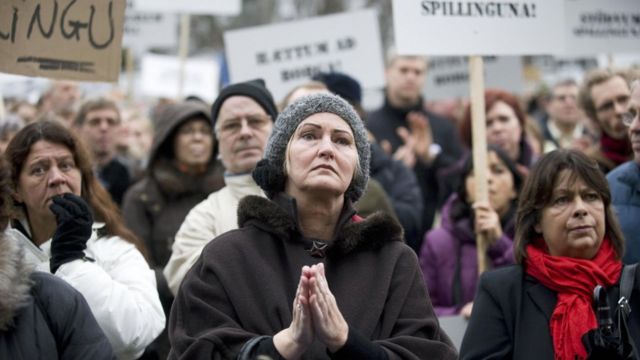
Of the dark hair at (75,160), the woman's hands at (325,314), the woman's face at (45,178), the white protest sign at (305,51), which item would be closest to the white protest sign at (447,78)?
the white protest sign at (305,51)

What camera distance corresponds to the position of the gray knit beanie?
4.46 metres

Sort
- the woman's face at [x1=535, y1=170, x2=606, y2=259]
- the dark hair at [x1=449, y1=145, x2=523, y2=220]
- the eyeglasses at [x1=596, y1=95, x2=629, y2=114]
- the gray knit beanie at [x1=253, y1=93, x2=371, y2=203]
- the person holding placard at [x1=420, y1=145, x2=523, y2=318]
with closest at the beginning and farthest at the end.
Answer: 1. the gray knit beanie at [x1=253, y1=93, x2=371, y2=203]
2. the woman's face at [x1=535, y1=170, x2=606, y2=259]
3. the person holding placard at [x1=420, y1=145, x2=523, y2=318]
4. the dark hair at [x1=449, y1=145, x2=523, y2=220]
5. the eyeglasses at [x1=596, y1=95, x2=629, y2=114]

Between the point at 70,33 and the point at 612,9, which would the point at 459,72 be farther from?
the point at 70,33

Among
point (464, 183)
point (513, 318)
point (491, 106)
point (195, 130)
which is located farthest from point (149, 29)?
point (513, 318)

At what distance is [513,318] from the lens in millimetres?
4820

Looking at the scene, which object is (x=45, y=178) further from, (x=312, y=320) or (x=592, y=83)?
(x=592, y=83)

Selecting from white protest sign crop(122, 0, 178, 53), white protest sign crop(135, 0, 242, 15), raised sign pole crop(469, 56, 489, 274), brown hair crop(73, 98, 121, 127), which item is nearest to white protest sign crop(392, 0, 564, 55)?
raised sign pole crop(469, 56, 489, 274)

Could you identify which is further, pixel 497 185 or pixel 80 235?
pixel 497 185

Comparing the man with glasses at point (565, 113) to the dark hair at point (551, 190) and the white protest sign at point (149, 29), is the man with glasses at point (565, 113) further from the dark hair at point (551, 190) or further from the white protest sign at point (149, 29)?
the dark hair at point (551, 190)

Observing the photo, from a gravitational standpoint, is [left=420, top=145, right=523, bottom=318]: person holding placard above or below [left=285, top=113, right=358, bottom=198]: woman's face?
below

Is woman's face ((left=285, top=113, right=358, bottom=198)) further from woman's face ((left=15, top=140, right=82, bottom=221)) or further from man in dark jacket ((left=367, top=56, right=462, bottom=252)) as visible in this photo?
man in dark jacket ((left=367, top=56, right=462, bottom=252))

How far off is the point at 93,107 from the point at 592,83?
3.40 meters

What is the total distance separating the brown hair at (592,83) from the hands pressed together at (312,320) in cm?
384

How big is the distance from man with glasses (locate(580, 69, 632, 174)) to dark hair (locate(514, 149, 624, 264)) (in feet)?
5.74
